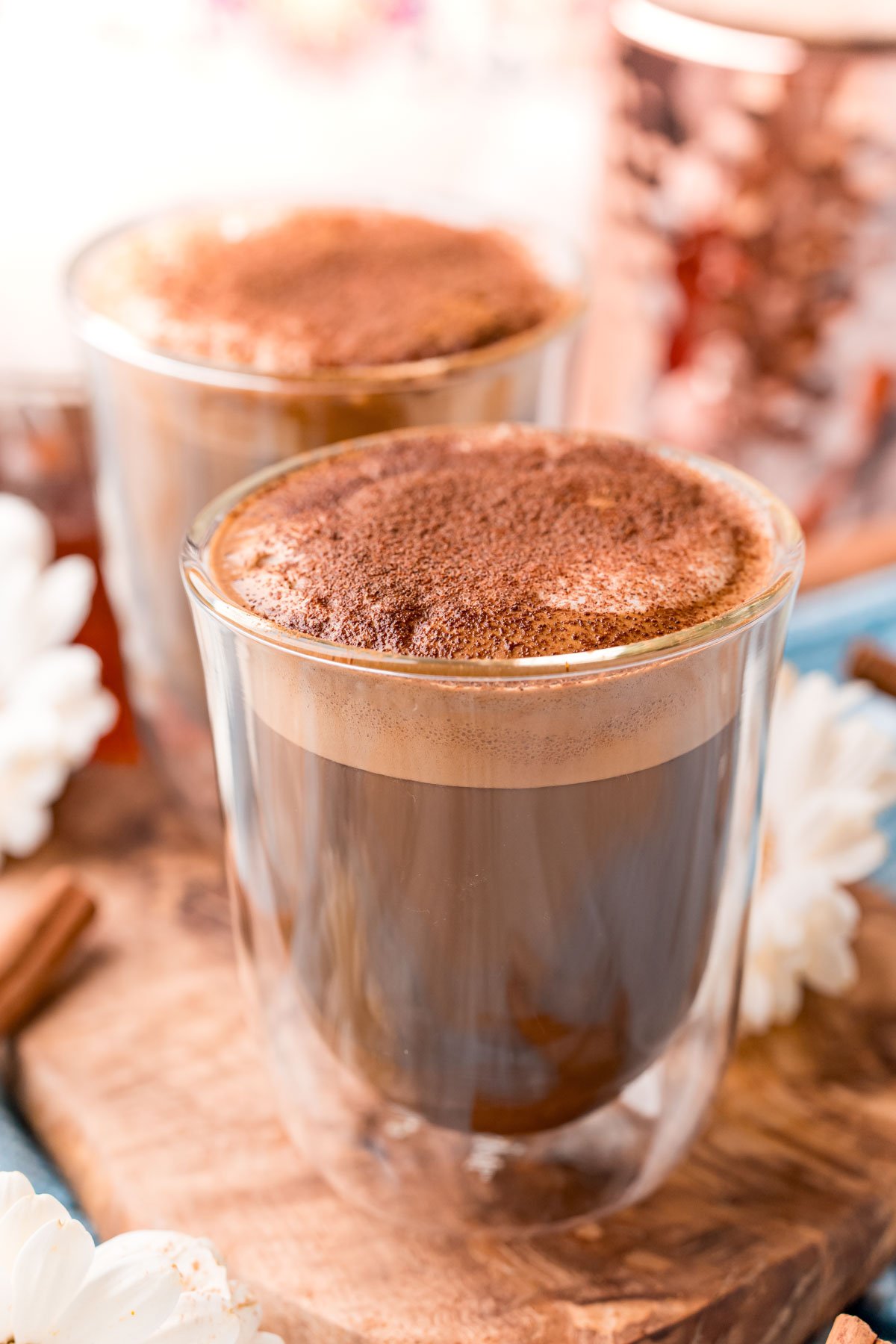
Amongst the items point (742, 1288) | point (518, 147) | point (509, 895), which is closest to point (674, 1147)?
point (742, 1288)

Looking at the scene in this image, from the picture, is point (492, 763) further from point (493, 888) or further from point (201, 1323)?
point (201, 1323)

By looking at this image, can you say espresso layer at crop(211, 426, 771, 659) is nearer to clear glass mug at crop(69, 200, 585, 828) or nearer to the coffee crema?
the coffee crema

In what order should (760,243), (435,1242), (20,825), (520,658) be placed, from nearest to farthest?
(520,658) → (435,1242) → (20,825) → (760,243)

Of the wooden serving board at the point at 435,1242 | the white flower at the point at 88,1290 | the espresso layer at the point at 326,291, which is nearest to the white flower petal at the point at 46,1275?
the white flower at the point at 88,1290

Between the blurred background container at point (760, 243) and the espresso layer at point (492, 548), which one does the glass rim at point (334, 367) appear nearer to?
the espresso layer at point (492, 548)

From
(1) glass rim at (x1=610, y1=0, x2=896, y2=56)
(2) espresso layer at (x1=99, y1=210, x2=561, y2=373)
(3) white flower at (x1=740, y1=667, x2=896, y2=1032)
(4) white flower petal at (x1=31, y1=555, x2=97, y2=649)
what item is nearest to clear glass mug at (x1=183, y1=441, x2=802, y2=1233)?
(3) white flower at (x1=740, y1=667, x2=896, y2=1032)

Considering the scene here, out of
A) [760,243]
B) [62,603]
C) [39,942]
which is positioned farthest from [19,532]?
[760,243]
